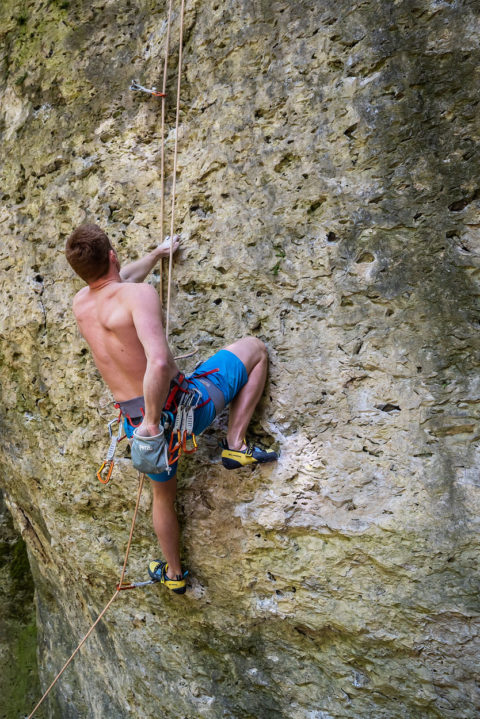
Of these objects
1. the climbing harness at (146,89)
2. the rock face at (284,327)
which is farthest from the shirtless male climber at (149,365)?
the climbing harness at (146,89)

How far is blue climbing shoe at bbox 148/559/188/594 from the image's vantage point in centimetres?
327

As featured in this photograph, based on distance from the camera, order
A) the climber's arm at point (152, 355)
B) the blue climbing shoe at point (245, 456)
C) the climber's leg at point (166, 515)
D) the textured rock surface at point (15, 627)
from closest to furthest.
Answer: the climber's arm at point (152, 355) → the blue climbing shoe at point (245, 456) → the climber's leg at point (166, 515) → the textured rock surface at point (15, 627)

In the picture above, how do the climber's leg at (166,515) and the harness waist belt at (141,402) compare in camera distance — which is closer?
the harness waist belt at (141,402)

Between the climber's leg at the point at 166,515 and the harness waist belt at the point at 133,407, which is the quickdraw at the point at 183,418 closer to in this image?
the harness waist belt at the point at 133,407

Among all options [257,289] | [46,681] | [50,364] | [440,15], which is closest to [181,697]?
[46,681]

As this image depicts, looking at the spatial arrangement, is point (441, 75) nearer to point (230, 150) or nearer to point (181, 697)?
point (230, 150)

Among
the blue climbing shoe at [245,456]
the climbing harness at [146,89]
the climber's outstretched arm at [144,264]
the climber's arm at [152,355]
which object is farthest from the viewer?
the climbing harness at [146,89]

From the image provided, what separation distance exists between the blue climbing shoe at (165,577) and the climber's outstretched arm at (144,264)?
171cm

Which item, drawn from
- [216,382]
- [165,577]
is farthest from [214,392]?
[165,577]

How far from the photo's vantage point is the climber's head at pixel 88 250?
2.74 meters

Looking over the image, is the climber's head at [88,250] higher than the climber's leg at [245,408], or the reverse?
the climber's head at [88,250]


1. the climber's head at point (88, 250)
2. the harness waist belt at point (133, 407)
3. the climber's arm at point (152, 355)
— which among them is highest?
the climber's head at point (88, 250)

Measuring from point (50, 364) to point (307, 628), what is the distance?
7.55ft

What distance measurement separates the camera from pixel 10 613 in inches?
225
